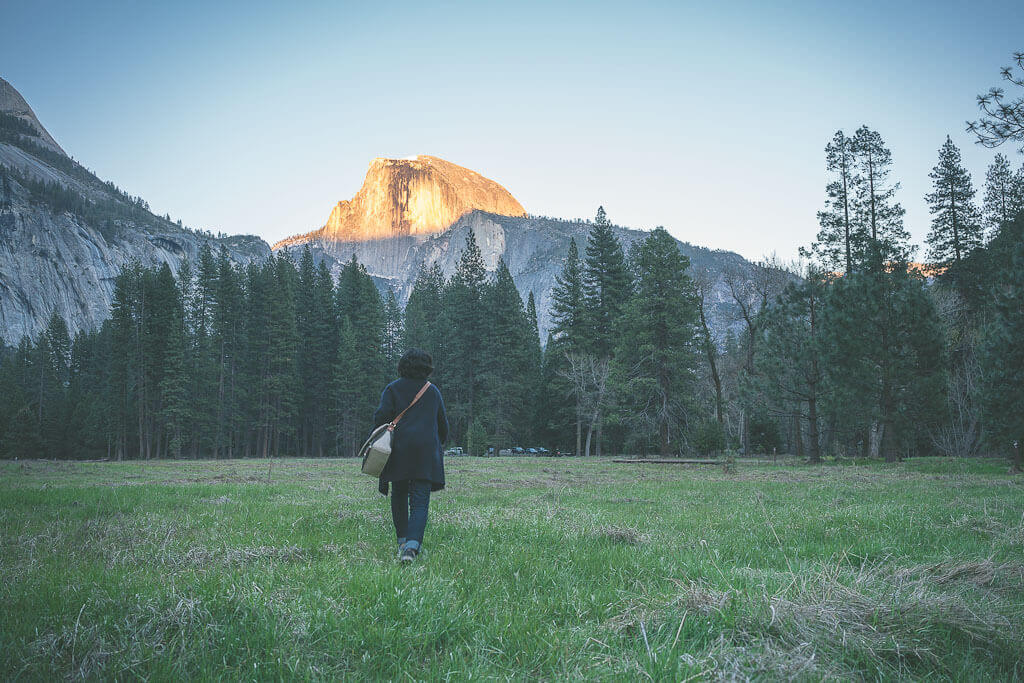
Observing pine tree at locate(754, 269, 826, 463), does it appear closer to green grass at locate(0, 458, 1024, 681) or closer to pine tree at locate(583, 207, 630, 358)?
pine tree at locate(583, 207, 630, 358)

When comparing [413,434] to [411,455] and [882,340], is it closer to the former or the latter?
[411,455]

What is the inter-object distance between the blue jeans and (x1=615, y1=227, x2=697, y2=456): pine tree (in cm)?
2746

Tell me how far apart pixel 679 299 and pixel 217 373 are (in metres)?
40.6

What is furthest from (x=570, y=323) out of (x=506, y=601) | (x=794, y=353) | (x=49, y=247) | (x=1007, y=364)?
(x=49, y=247)

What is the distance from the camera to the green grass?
2320 mm

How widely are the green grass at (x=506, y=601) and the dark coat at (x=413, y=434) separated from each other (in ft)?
2.47

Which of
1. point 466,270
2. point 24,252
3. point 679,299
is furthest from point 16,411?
point 24,252

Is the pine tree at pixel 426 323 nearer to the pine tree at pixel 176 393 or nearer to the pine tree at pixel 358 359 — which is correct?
the pine tree at pixel 358 359

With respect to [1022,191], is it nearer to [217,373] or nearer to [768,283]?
→ [768,283]

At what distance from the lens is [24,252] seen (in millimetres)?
116500

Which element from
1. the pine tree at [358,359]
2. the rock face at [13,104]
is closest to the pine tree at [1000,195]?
the pine tree at [358,359]

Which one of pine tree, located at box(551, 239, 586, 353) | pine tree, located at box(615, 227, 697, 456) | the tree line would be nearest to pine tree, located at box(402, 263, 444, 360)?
the tree line

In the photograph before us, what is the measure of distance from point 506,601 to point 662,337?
3090cm

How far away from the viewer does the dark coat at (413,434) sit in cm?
524
